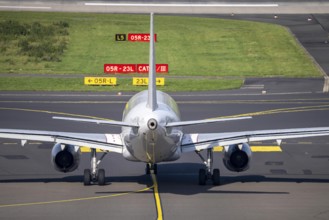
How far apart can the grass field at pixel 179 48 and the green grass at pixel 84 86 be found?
77cm

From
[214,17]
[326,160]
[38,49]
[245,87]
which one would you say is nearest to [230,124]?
[326,160]

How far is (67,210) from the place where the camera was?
4481 centimetres

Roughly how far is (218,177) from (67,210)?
9.47 m

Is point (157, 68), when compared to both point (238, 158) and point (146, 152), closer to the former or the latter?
point (238, 158)

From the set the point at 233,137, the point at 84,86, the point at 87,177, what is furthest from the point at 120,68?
the point at 233,137

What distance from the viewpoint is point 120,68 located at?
9912cm

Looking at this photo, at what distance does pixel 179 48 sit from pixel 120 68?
15.1 m

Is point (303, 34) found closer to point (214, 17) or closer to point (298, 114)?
point (214, 17)

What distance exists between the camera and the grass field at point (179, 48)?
101 metres

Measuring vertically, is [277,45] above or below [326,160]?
above

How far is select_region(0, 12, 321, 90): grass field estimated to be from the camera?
101 meters

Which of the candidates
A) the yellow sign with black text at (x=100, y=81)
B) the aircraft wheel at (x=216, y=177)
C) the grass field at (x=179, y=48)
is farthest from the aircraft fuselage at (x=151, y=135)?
the grass field at (x=179, y=48)

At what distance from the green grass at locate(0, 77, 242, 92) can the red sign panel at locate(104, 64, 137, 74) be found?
13.6 feet

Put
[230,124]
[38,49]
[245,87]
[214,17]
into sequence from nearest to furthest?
[230,124] → [245,87] → [38,49] → [214,17]
